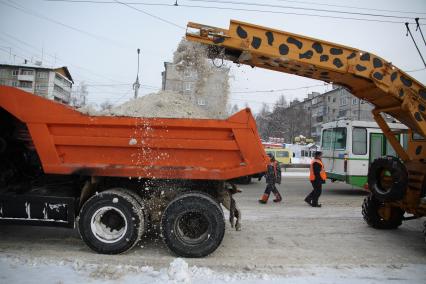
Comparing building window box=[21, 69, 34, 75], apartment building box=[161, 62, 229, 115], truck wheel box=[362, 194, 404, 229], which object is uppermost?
building window box=[21, 69, 34, 75]

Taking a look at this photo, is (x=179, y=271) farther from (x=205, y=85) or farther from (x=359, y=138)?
(x=359, y=138)

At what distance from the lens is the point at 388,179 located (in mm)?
6121

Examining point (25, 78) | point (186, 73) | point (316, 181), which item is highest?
point (25, 78)

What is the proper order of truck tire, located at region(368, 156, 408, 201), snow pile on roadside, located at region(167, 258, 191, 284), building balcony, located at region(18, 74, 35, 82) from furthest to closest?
building balcony, located at region(18, 74, 35, 82)
truck tire, located at region(368, 156, 408, 201)
snow pile on roadside, located at region(167, 258, 191, 284)

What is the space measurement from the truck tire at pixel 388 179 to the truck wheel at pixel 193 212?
3120mm

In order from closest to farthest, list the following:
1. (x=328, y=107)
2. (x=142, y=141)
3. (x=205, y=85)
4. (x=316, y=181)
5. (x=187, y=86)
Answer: (x=142, y=141), (x=205, y=85), (x=187, y=86), (x=316, y=181), (x=328, y=107)

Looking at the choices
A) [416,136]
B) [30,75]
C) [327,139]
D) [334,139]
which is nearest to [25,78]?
[30,75]

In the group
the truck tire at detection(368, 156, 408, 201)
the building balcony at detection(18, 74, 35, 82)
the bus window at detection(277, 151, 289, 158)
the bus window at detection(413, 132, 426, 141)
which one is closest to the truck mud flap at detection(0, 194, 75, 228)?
the truck tire at detection(368, 156, 408, 201)

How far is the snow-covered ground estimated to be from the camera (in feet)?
12.7

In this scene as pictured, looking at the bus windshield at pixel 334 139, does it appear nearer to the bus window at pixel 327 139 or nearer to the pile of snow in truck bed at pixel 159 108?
the bus window at pixel 327 139

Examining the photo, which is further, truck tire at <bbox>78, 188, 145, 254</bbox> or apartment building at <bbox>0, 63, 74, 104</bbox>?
apartment building at <bbox>0, 63, 74, 104</bbox>

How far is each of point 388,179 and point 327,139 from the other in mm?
7254

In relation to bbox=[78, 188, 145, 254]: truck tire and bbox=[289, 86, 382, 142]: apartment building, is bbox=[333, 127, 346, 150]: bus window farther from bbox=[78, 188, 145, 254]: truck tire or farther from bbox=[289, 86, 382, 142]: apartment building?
bbox=[289, 86, 382, 142]: apartment building

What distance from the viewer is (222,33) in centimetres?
527
